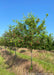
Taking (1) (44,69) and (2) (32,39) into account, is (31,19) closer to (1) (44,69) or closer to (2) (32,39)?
(2) (32,39)

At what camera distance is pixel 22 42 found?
1180cm

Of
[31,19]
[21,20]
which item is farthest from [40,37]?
[21,20]

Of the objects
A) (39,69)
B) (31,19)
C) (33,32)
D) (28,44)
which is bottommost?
(39,69)

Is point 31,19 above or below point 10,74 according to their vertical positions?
above

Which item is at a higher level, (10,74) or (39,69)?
(39,69)

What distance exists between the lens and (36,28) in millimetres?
12070

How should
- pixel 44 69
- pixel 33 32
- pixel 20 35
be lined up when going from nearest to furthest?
pixel 44 69 → pixel 33 32 → pixel 20 35

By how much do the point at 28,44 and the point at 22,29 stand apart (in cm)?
252

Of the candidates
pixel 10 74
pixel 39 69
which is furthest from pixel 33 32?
pixel 10 74

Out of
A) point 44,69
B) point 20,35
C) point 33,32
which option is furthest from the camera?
point 20,35

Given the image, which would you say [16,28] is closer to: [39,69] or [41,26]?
[41,26]

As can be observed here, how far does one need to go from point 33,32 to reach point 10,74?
6579mm

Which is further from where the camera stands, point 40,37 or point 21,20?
point 21,20

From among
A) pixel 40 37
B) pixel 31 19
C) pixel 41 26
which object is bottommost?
pixel 40 37
